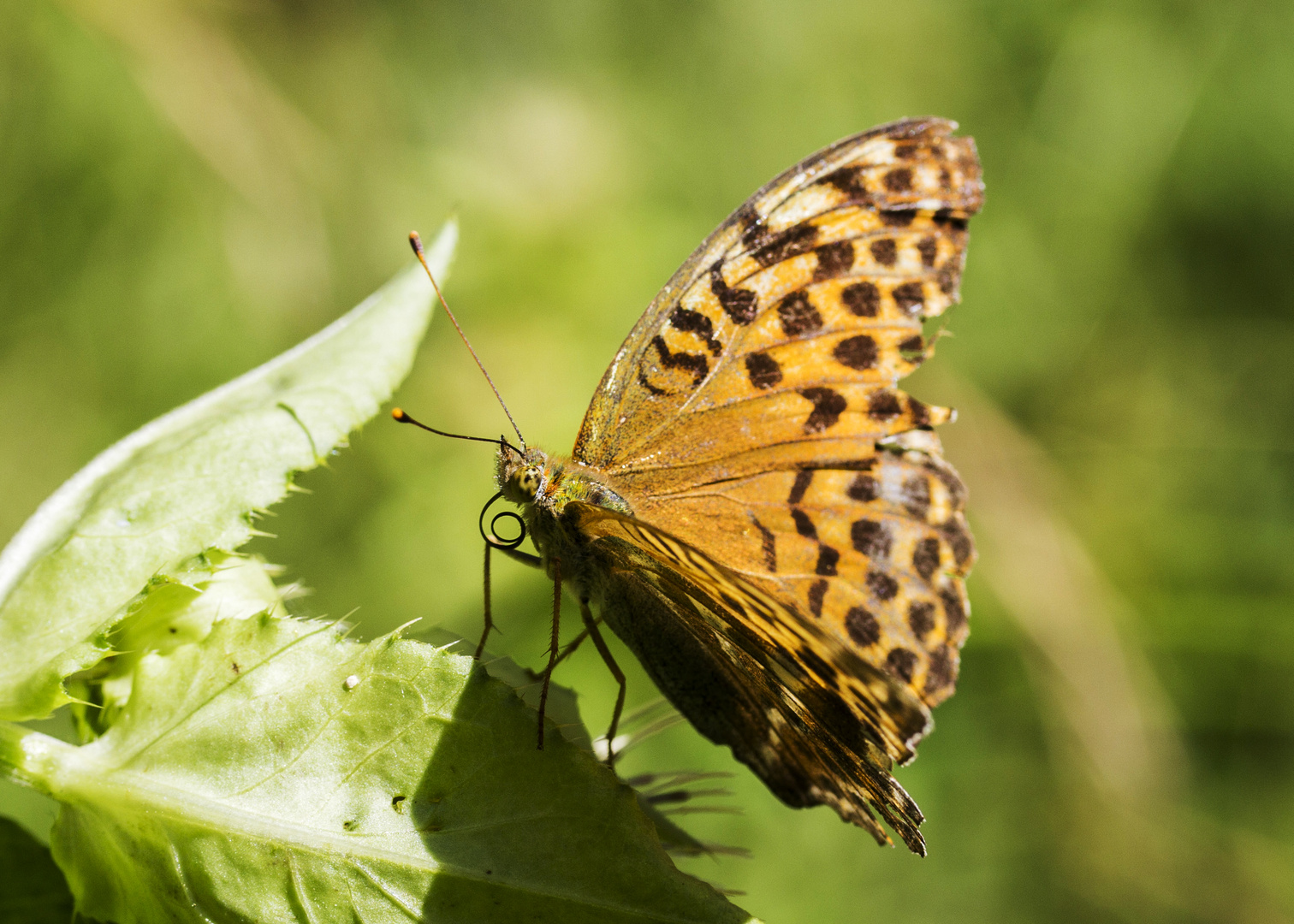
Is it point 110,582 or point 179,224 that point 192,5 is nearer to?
point 179,224


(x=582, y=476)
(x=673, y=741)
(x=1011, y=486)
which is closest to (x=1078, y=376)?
(x=1011, y=486)

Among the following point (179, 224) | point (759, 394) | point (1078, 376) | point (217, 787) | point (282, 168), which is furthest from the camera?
point (1078, 376)

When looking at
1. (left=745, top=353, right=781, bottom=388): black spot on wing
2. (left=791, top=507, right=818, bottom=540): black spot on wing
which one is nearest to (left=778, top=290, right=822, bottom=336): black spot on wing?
(left=745, top=353, right=781, bottom=388): black spot on wing

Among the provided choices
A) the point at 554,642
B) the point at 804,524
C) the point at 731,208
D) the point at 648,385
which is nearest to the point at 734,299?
the point at 648,385

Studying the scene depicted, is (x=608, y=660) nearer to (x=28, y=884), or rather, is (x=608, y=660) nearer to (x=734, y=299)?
(x=734, y=299)

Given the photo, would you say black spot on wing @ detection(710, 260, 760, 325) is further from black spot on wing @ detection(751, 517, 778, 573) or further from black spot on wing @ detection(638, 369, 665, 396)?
black spot on wing @ detection(751, 517, 778, 573)
